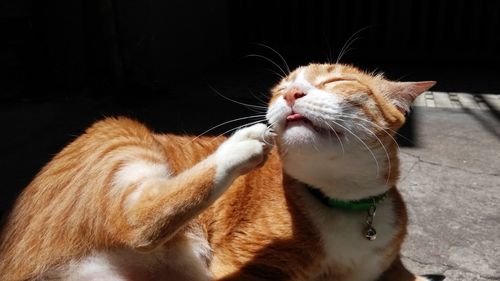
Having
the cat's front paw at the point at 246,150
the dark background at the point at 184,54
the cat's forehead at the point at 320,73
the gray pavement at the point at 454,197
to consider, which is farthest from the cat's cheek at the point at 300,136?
the dark background at the point at 184,54

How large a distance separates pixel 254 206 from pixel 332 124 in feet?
1.72

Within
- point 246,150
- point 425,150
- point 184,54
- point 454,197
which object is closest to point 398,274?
point 246,150

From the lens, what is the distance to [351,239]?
190 centimetres

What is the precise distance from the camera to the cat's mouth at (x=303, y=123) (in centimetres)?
175

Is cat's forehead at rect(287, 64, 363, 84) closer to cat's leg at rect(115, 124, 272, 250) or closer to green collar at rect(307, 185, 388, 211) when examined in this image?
cat's leg at rect(115, 124, 272, 250)

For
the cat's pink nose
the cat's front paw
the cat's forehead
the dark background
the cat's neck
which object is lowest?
the dark background

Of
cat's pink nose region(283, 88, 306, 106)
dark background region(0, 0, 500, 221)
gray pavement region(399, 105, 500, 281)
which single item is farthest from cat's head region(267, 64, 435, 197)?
dark background region(0, 0, 500, 221)

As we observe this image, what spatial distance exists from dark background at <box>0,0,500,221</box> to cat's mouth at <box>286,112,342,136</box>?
2025mm

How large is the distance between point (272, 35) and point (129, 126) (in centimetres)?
582

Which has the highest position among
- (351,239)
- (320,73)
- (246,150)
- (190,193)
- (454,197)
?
(320,73)

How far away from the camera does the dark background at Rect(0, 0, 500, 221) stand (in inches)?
185

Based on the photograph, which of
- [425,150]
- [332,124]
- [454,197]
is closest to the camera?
[332,124]

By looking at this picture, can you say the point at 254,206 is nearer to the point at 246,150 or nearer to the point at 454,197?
the point at 246,150

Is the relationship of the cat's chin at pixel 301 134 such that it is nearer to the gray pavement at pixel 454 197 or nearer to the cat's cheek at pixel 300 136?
the cat's cheek at pixel 300 136
